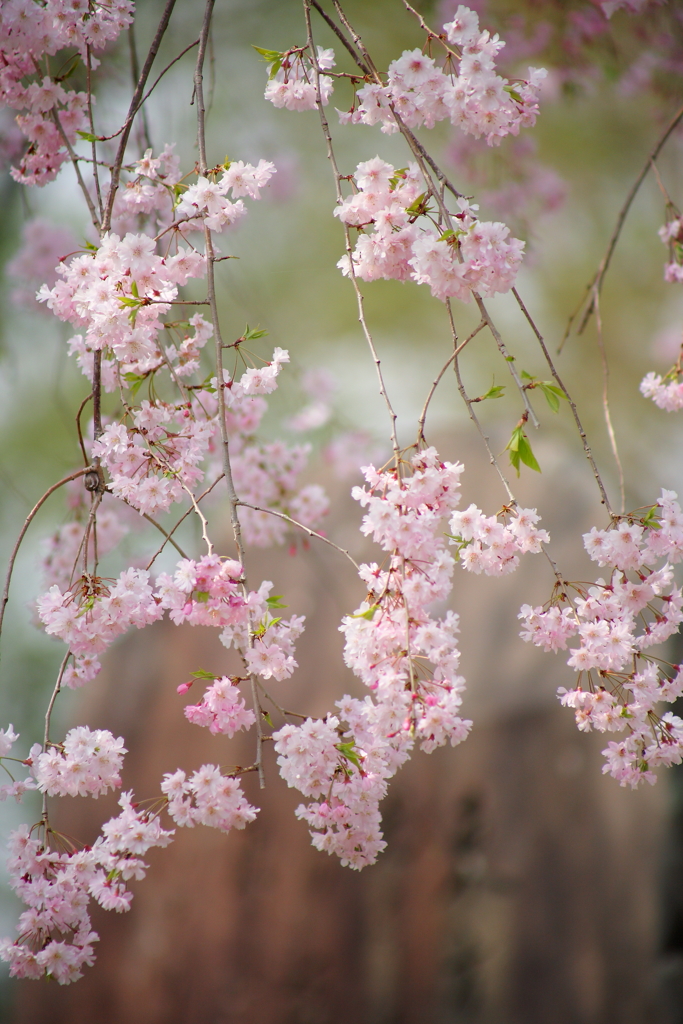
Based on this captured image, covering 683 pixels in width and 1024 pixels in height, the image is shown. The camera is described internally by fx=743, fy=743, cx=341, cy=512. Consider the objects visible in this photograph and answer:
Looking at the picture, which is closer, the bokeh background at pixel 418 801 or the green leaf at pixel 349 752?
the green leaf at pixel 349 752

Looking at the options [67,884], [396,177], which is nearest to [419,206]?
[396,177]

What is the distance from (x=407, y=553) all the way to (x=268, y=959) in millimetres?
1963

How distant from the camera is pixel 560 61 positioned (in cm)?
249

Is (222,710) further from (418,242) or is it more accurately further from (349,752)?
(418,242)

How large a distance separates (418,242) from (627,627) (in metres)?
0.47

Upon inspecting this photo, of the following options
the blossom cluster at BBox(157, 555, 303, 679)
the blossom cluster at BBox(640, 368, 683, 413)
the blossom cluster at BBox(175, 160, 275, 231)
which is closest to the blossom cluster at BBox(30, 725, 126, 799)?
the blossom cluster at BBox(157, 555, 303, 679)

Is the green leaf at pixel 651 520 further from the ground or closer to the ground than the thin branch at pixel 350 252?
closer to the ground

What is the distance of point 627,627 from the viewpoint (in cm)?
80

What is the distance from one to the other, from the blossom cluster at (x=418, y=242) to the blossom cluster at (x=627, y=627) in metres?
0.31

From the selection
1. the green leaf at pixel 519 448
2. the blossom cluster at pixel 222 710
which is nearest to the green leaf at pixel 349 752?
the blossom cluster at pixel 222 710

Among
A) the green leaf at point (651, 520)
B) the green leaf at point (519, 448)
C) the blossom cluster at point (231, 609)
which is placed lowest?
the blossom cluster at point (231, 609)

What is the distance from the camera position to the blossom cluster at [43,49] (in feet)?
3.49

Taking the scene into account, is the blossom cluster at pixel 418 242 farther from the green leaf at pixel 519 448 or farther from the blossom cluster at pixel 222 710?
the blossom cluster at pixel 222 710

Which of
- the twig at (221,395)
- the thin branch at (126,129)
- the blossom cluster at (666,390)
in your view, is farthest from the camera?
the blossom cluster at (666,390)
